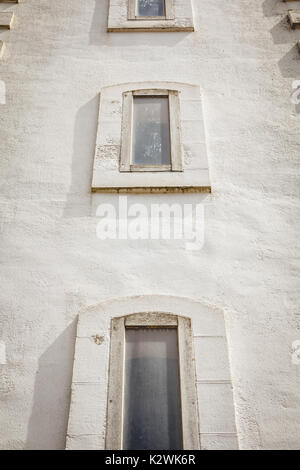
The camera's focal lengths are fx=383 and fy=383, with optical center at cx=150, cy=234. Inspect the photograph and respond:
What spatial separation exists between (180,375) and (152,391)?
27 centimetres

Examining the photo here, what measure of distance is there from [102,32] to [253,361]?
5050 mm

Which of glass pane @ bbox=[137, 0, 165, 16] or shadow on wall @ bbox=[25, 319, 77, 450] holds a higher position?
glass pane @ bbox=[137, 0, 165, 16]

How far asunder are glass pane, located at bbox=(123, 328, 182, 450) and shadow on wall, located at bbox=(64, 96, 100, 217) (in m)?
1.47

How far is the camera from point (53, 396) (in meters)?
3.15

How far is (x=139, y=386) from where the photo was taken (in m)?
3.18

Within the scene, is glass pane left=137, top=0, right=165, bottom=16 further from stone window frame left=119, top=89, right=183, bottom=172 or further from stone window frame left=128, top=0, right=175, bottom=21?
stone window frame left=119, top=89, right=183, bottom=172

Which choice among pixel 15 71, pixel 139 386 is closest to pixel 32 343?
pixel 139 386

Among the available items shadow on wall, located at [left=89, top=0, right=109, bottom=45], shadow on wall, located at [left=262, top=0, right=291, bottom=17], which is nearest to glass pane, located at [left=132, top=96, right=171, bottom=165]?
shadow on wall, located at [left=89, top=0, right=109, bottom=45]

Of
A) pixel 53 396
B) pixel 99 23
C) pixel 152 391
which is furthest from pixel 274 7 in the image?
pixel 53 396

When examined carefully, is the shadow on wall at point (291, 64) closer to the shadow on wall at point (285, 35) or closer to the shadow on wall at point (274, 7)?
the shadow on wall at point (285, 35)

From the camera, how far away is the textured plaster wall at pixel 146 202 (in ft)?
10.5

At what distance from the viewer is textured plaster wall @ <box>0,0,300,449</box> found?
10.5ft

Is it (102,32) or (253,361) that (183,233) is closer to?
(253,361)

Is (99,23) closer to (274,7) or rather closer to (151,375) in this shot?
(274,7)
